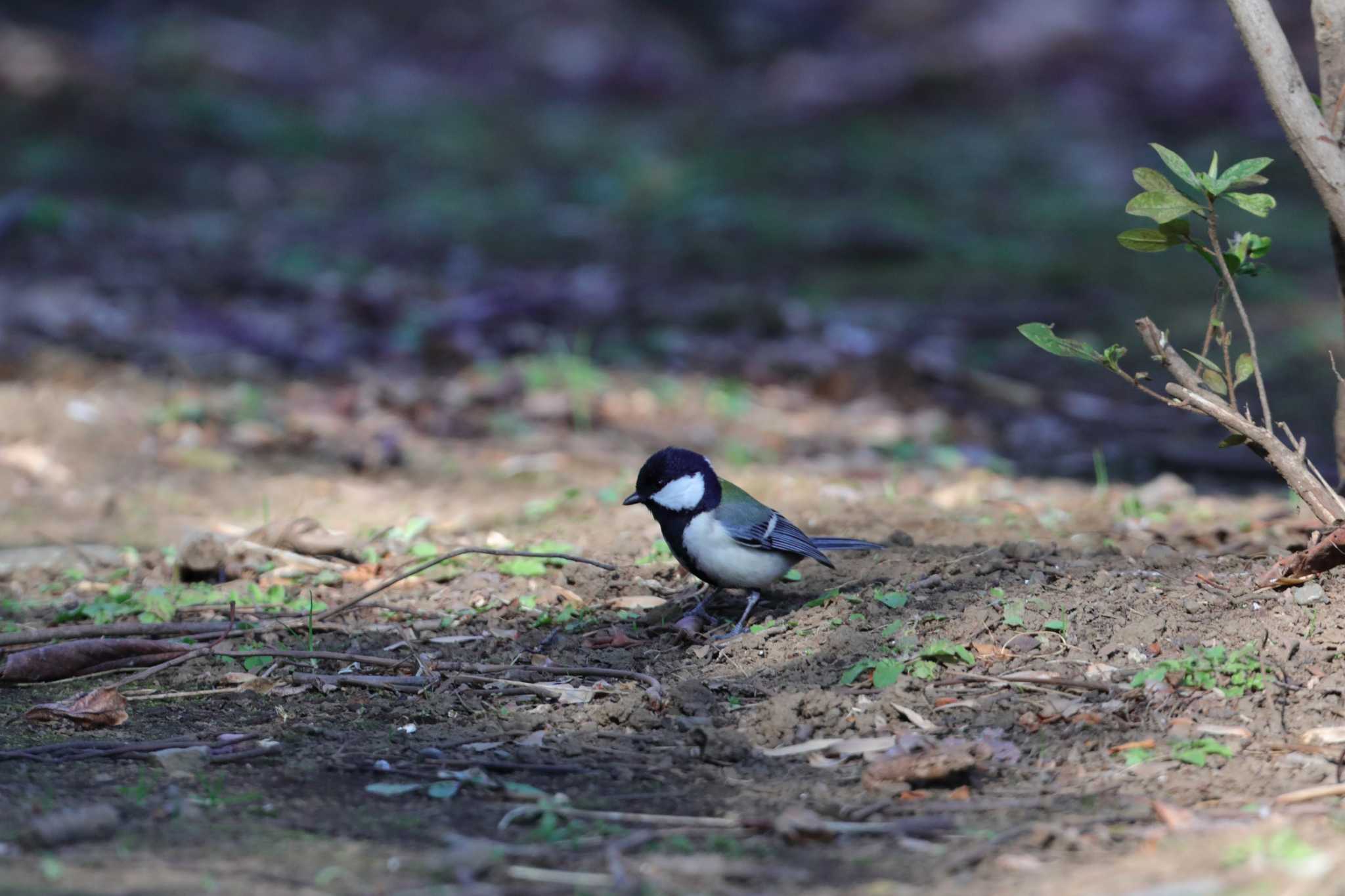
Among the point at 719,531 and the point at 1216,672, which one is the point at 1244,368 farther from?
the point at 719,531

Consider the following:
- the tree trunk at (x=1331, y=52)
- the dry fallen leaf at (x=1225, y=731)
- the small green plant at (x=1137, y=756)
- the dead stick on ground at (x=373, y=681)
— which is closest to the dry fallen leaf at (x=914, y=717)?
the small green plant at (x=1137, y=756)

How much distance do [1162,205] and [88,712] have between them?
2848 millimetres

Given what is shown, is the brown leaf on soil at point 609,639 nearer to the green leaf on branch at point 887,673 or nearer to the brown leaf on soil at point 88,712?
A: the green leaf on branch at point 887,673

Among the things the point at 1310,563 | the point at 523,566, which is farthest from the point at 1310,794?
the point at 523,566

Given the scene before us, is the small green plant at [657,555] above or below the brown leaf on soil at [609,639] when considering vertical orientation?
above

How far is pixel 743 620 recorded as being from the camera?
3879mm

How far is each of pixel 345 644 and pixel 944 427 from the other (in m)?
4.02

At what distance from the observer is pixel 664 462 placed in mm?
→ 4152

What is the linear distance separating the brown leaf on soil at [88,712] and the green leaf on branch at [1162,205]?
2726 millimetres

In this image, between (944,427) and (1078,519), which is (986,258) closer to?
(944,427)

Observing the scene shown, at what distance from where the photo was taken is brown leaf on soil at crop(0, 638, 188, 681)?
364cm

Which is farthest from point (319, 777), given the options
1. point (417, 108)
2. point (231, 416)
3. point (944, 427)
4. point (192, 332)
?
point (417, 108)

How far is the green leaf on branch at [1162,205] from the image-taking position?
327 cm

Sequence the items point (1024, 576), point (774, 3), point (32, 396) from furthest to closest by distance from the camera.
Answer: point (774, 3)
point (32, 396)
point (1024, 576)
